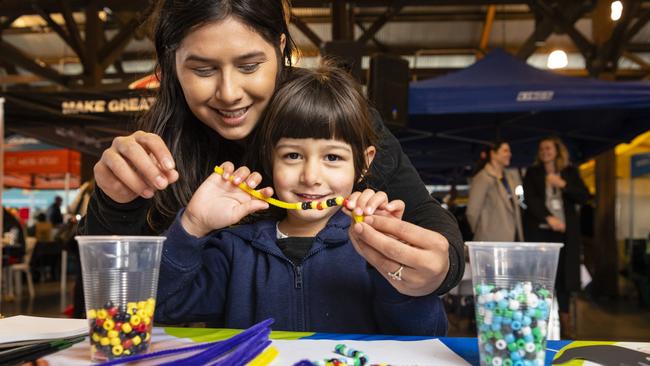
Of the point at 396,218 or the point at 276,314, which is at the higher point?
the point at 396,218

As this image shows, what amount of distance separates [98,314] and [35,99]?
186 inches

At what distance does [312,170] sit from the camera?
3.67 feet

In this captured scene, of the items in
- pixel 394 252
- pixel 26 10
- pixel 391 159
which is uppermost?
pixel 26 10

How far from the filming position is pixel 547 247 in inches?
26.8

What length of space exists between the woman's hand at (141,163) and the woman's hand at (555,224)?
12.3 feet

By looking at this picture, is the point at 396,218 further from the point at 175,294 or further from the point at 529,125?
the point at 529,125

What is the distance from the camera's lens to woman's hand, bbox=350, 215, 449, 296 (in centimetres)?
81

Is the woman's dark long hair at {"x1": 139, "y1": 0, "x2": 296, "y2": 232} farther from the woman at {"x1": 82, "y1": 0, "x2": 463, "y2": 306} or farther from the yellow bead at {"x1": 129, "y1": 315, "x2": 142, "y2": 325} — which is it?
the yellow bead at {"x1": 129, "y1": 315, "x2": 142, "y2": 325}

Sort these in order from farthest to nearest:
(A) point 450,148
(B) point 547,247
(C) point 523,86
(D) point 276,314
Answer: (A) point 450,148 → (C) point 523,86 → (D) point 276,314 → (B) point 547,247

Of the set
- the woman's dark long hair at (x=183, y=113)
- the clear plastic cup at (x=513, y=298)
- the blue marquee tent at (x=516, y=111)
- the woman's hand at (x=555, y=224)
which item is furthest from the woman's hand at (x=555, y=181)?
the clear plastic cup at (x=513, y=298)

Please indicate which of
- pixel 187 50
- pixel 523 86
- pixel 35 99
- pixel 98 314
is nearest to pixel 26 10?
pixel 35 99

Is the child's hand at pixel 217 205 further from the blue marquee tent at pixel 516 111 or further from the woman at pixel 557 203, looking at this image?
the woman at pixel 557 203

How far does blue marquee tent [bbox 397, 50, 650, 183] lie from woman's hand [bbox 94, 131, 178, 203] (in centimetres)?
347

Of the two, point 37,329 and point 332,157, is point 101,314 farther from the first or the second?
point 332,157
